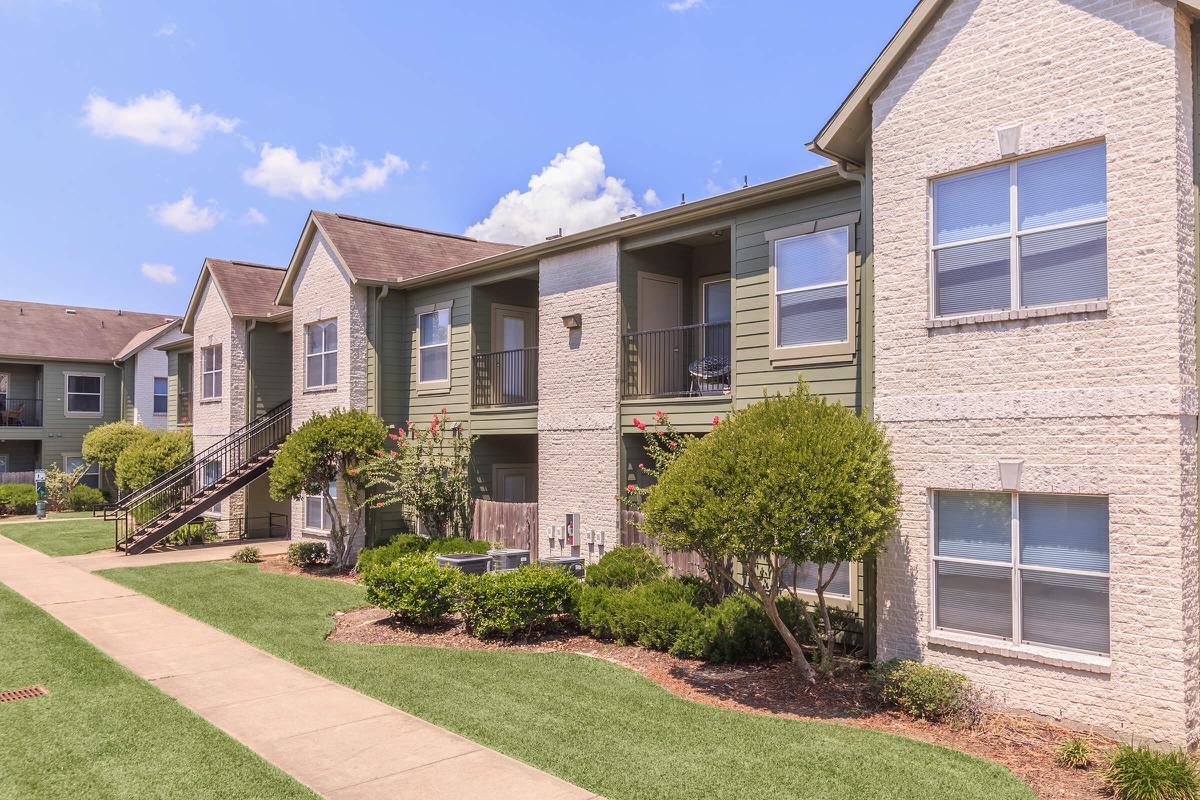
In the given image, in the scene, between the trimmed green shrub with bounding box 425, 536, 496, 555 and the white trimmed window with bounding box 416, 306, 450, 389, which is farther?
the white trimmed window with bounding box 416, 306, 450, 389

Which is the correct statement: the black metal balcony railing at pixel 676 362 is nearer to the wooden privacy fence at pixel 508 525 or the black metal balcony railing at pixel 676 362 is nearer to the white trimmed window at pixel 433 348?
the wooden privacy fence at pixel 508 525

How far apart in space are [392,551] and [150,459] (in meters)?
13.8

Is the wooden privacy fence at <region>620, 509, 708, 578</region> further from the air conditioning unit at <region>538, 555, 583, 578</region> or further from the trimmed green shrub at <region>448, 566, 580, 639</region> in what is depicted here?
the trimmed green shrub at <region>448, 566, 580, 639</region>

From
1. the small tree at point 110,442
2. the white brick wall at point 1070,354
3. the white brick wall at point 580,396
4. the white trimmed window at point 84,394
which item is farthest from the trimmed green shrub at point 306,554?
the white trimmed window at point 84,394

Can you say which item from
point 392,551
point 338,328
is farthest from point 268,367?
point 392,551

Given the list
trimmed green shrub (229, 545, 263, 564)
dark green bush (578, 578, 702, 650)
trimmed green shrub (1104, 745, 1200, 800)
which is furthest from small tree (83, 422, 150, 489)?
trimmed green shrub (1104, 745, 1200, 800)

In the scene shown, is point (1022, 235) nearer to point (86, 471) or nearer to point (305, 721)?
point (305, 721)

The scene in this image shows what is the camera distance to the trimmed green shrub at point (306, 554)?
1914 centimetres

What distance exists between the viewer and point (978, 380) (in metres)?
9.27

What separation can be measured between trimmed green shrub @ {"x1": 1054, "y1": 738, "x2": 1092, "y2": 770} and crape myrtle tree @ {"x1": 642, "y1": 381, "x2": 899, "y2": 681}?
241 centimetres

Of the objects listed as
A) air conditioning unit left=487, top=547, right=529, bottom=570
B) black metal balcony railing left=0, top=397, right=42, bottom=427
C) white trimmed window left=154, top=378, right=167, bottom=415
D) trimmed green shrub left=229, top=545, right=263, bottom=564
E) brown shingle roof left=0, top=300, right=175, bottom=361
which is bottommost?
trimmed green shrub left=229, top=545, right=263, bottom=564

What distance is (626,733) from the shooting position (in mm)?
8297

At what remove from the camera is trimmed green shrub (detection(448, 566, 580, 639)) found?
11852 mm

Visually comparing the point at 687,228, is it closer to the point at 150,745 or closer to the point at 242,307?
the point at 150,745
